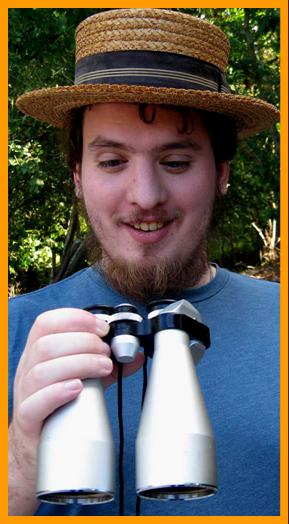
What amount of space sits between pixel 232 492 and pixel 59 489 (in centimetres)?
62

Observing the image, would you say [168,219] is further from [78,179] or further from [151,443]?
[151,443]

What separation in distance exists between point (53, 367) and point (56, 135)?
200 inches

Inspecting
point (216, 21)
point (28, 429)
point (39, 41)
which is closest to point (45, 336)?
point (28, 429)

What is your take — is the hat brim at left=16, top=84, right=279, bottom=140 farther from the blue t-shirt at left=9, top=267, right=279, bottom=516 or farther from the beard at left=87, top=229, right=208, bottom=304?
the blue t-shirt at left=9, top=267, right=279, bottom=516

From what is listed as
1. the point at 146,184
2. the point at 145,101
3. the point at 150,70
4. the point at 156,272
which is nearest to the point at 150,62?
the point at 150,70

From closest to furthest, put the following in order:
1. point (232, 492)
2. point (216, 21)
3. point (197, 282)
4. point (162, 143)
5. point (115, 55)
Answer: point (232, 492) → point (162, 143) → point (115, 55) → point (197, 282) → point (216, 21)

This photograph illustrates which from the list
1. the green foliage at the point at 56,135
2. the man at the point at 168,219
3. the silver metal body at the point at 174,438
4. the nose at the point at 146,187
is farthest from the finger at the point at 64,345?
the green foliage at the point at 56,135

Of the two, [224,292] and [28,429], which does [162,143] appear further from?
[28,429]

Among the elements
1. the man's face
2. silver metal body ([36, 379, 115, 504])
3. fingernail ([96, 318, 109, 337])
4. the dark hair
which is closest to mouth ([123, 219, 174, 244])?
the man's face

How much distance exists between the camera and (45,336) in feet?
3.40

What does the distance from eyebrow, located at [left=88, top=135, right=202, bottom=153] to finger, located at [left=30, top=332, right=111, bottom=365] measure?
679mm

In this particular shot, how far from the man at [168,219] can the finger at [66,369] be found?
17.4 inches

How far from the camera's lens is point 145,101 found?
162 centimetres

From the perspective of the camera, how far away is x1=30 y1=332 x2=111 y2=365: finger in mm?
1018
